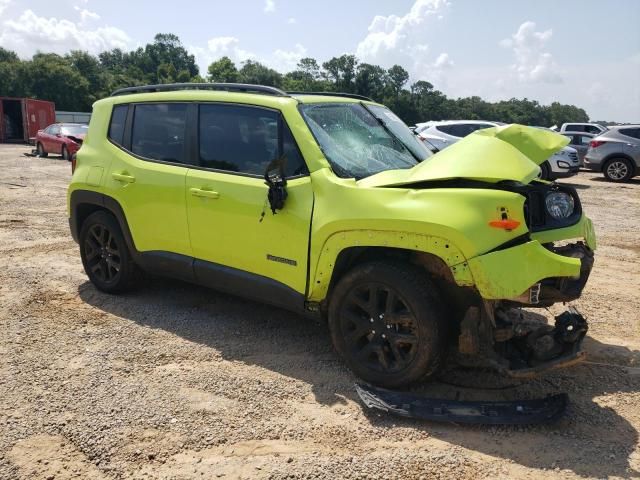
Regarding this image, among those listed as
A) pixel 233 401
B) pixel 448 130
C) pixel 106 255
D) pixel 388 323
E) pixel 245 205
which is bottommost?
pixel 233 401

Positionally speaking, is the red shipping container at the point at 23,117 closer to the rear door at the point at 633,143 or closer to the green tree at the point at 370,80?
the rear door at the point at 633,143

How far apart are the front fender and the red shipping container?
3179 centimetres

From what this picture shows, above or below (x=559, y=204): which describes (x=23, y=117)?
below

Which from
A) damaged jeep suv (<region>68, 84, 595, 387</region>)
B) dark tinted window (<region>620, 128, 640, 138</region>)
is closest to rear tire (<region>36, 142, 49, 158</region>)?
damaged jeep suv (<region>68, 84, 595, 387</region>)

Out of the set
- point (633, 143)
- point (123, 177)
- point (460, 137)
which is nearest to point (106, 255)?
point (123, 177)

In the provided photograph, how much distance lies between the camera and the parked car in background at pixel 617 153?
1567cm

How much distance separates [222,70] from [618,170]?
89932 mm

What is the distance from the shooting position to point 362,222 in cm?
341

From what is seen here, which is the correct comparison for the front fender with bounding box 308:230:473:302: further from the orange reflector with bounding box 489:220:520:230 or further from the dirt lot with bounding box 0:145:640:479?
the dirt lot with bounding box 0:145:640:479

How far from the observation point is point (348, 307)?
3.62m

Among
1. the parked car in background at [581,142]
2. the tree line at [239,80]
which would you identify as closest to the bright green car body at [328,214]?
the parked car in background at [581,142]

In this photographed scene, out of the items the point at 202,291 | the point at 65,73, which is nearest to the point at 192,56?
the point at 65,73

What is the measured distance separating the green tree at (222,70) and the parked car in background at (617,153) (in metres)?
84.2

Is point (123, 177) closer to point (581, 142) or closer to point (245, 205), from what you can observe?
point (245, 205)
